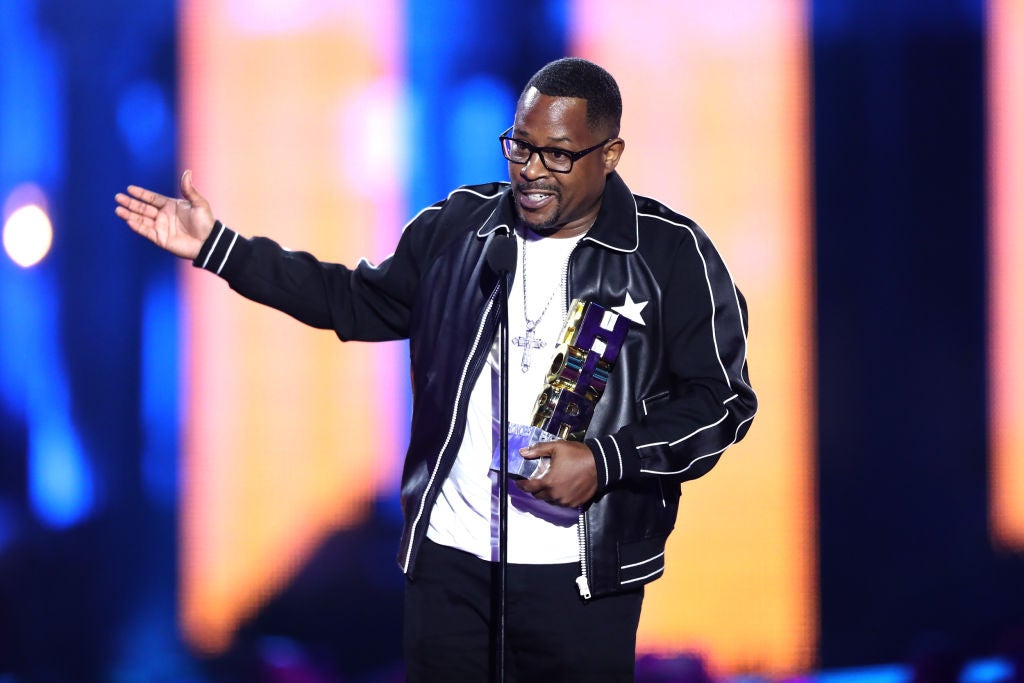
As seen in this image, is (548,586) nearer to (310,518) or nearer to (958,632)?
(310,518)

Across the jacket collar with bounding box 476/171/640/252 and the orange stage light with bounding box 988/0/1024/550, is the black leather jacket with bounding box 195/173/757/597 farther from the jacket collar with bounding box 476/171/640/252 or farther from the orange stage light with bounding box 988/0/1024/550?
the orange stage light with bounding box 988/0/1024/550

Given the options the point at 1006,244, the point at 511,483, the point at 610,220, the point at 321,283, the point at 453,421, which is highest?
the point at 1006,244

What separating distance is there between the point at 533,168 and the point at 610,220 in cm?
20

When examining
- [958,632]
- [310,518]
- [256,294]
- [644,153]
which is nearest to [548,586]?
[256,294]

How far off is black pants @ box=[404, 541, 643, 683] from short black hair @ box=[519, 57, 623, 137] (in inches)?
32.1

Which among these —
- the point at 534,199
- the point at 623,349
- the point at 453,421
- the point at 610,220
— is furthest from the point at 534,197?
the point at 453,421

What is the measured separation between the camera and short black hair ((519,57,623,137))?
2.09 m

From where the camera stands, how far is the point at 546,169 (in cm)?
207

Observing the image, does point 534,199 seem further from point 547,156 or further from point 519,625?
point 519,625

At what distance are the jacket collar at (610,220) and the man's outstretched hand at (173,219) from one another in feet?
1.77

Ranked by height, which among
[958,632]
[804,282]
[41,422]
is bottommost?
[958,632]

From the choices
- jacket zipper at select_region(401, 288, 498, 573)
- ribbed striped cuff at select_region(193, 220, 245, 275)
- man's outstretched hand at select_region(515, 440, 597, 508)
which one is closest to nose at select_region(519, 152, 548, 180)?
jacket zipper at select_region(401, 288, 498, 573)

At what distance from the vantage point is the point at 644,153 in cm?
357

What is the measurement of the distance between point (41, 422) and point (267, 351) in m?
0.68
